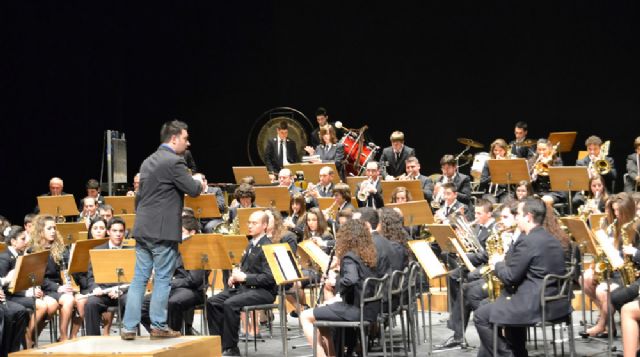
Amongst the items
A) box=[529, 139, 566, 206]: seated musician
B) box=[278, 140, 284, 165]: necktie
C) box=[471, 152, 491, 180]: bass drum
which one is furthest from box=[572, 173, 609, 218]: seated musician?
box=[278, 140, 284, 165]: necktie

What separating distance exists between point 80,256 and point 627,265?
14.3ft

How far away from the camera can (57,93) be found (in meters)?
Answer: 15.6

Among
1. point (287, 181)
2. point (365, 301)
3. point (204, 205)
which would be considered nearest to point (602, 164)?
point (287, 181)

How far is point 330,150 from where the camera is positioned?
13445 millimetres

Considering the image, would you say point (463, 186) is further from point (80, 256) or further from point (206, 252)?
point (80, 256)

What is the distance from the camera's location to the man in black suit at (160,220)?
6.96 metres

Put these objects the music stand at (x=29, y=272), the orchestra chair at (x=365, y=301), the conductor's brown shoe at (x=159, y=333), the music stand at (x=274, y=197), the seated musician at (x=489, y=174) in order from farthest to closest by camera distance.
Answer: the seated musician at (x=489, y=174)
the music stand at (x=274, y=197)
the music stand at (x=29, y=272)
the orchestra chair at (x=365, y=301)
the conductor's brown shoe at (x=159, y=333)

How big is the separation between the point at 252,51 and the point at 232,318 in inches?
337

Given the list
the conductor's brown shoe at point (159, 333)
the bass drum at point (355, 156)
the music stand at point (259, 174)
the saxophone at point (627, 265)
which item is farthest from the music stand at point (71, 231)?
the saxophone at point (627, 265)

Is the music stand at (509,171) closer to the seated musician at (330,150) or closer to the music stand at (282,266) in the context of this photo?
the seated musician at (330,150)

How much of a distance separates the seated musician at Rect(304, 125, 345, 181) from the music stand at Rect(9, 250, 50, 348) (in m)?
5.62

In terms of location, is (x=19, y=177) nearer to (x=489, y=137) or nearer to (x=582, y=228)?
(x=489, y=137)

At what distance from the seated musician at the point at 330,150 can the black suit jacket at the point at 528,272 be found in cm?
642

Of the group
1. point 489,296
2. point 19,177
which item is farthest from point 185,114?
point 489,296
